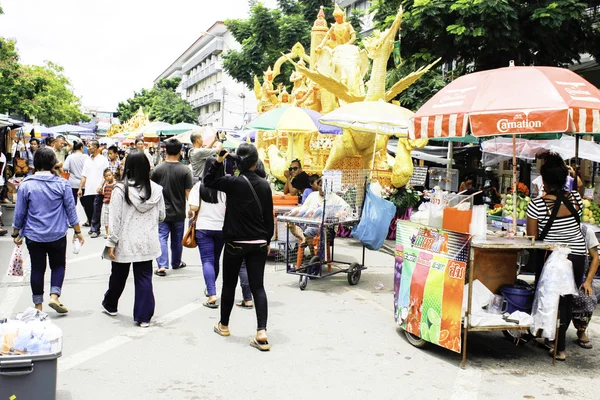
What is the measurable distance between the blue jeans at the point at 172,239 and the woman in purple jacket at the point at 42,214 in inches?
78.0

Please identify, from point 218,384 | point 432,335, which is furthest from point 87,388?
point 432,335

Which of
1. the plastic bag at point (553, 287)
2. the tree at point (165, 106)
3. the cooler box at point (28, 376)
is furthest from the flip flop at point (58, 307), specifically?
the tree at point (165, 106)

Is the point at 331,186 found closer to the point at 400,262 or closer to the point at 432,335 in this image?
the point at 400,262

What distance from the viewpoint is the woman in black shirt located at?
203 inches

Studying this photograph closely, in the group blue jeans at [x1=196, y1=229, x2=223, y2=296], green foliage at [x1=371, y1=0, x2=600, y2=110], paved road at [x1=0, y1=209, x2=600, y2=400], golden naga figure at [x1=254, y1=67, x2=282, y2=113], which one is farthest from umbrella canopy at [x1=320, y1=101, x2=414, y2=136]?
golden naga figure at [x1=254, y1=67, x2=282, y2=113]

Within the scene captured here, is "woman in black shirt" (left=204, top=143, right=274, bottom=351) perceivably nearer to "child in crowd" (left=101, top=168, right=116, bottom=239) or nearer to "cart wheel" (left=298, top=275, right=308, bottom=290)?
"cart wheel" (left=298, top=275, right=308, bottom=290)

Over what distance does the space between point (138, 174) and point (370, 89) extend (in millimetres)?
6152

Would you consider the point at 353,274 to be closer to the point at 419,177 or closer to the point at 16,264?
the point at 16,264

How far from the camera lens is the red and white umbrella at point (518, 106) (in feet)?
16.0

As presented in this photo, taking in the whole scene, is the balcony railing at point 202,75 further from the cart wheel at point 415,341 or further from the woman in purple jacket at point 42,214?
the cart wheel at point 415,341

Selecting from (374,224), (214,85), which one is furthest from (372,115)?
(214,85)

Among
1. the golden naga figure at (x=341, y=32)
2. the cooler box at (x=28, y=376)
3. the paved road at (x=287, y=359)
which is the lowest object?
the paved road at (x=287, y=359)

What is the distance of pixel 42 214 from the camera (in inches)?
221

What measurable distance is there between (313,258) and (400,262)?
2.27 m
